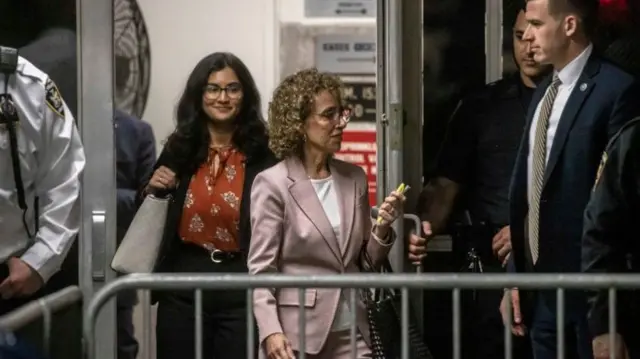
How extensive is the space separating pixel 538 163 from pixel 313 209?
0.78 metres

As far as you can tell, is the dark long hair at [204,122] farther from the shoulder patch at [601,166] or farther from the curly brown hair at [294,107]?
the shoulder patch at [601,166]

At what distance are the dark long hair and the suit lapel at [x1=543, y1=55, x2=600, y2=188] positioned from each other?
4.09 feet

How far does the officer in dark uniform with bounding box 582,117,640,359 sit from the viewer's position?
161 inches

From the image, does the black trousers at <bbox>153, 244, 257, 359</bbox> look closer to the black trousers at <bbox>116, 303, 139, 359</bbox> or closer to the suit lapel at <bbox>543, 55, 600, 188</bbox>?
the black trousers at <bbox>116, 303, 139, 359</bbox>

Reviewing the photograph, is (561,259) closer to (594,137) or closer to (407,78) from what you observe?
(594,137)

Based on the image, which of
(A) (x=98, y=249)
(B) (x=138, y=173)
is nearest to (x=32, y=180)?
(A) (x=98, y=249)

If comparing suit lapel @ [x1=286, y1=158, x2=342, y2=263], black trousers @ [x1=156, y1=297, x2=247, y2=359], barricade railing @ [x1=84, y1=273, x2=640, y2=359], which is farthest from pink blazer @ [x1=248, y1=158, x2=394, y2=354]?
barricade railing @ [x1=84, y1=273, x2=640, y2=359]

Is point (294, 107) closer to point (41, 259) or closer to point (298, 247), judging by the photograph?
point (298, 247)

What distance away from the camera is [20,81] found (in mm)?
4820

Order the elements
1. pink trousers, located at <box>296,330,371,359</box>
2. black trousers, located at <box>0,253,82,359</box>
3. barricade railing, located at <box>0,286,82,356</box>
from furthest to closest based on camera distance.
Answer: pink trousers, located at <box>296,330,371,359</box>, black trousers, located at <box>0,253,82,359</box>, barricade railing, located at <box>0,286,82,356</box>

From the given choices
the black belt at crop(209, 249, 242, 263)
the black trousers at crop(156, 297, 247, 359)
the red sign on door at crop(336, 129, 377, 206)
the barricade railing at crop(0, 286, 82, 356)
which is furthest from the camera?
the red sign on door at crop(336, 129, 377, 206)

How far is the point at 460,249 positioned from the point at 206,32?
137cm

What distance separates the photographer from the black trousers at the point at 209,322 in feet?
16.2

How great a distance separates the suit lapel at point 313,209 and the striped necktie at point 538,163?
0.66 m
